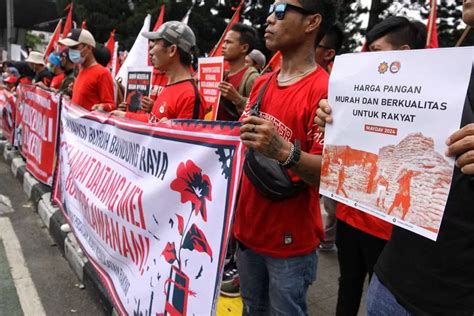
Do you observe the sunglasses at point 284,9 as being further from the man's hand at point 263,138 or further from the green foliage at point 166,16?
the green foliage at point 166,16

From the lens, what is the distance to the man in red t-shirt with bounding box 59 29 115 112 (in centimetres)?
423

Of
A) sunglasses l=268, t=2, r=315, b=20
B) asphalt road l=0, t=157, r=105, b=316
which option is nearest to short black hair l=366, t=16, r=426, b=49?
sunglasses l=268, t=2, r=315, b=20

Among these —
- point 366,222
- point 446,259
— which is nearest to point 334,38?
point 366,222

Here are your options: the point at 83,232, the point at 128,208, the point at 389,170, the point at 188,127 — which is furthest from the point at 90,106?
the point at 389,170

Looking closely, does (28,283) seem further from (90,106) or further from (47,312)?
(90,106)

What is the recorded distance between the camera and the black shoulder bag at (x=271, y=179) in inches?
65.3

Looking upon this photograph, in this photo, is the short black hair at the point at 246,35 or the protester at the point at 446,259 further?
the short black hair at the point at 246,35

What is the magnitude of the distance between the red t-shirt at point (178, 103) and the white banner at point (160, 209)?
325 millimetres

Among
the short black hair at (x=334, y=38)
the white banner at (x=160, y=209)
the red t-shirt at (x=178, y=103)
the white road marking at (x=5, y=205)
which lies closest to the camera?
the white banner at (x=160, y=209)

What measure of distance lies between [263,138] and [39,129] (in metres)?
4.52

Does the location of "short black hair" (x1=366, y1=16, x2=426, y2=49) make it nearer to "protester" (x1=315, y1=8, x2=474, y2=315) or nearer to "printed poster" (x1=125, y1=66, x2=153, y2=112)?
"protester" (x1=315, y1=8, x2=474, y2=315)

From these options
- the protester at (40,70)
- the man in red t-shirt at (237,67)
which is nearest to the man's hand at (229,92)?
the man in red t-shirt at (237,67)

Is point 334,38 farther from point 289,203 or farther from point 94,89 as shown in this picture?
point 94,89

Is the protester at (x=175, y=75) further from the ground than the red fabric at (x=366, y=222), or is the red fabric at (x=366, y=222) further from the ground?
the protester at (x=175, y=75)
